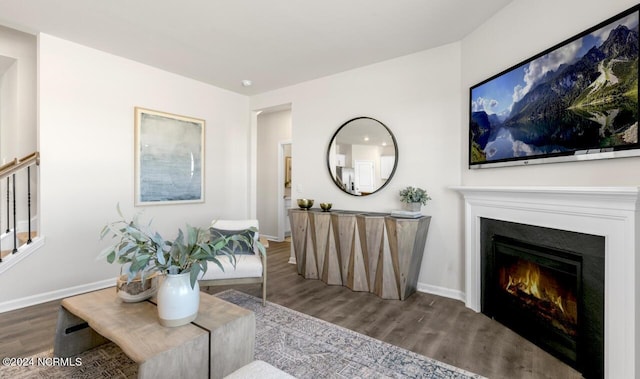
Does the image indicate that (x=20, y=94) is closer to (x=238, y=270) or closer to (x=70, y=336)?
(x=70, y=336)

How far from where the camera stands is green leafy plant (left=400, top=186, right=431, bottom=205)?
3068mm

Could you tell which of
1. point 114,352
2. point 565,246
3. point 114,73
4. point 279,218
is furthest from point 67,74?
point 565,246

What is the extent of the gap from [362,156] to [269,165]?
2887 millimetres

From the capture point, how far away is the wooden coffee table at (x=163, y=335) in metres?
1.31

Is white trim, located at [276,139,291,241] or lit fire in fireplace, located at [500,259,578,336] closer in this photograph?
lit fire in fireplace, located at [500,259,578,336]

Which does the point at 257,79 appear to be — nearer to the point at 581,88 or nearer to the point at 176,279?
the point at 176,279

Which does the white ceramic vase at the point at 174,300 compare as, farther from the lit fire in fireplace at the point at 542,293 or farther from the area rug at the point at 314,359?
the lit fire in fireplace at the point at 542,293

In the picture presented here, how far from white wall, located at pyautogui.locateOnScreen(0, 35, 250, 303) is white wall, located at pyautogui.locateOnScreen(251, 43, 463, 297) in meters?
2.15

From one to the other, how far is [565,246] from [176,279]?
2441 millimetres

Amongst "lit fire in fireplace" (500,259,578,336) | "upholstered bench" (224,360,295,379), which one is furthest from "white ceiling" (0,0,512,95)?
"upholstered bench" (224,360,295,379)

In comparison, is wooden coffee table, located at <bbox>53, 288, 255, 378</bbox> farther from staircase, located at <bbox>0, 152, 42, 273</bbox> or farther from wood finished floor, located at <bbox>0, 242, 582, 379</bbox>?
staircase, located at <bbox>0, 152, 42, 273</bbox>

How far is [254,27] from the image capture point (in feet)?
8.99

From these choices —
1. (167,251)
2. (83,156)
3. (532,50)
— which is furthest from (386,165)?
(83,156)

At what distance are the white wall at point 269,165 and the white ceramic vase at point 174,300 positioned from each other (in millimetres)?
4305
